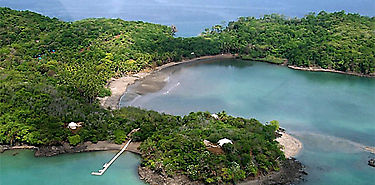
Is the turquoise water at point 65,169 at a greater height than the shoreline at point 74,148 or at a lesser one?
lesser

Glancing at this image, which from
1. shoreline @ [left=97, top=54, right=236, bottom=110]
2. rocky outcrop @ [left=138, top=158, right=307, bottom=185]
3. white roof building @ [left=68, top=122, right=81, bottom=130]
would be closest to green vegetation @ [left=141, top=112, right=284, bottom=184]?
rocky outcrop @ [left=138, top=158, right=307, bottom=185]

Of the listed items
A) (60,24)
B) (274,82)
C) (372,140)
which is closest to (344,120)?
(372,140)

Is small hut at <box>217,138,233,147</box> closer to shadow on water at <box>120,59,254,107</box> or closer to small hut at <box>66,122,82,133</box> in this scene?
small hut at <box>66,122,82,133</box>

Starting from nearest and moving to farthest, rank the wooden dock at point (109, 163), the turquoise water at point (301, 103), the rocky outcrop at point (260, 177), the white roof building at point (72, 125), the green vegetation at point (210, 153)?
1. the rocky outcrop at point (260, 177)
2. the green vegetation at point (210, 153)
3. the wooden dock at point (109, 163)
4. the turquoise water at point (301, 103)
5. the white roof building at point (72, 125)

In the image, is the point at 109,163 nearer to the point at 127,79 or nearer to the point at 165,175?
the point at 165,175

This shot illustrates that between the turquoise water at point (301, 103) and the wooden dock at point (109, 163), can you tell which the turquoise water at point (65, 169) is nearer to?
the wooden dock at point (109, 163)

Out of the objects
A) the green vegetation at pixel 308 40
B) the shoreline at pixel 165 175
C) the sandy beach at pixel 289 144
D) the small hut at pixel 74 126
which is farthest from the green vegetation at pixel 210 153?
the green vegetation at pixel 308 40
